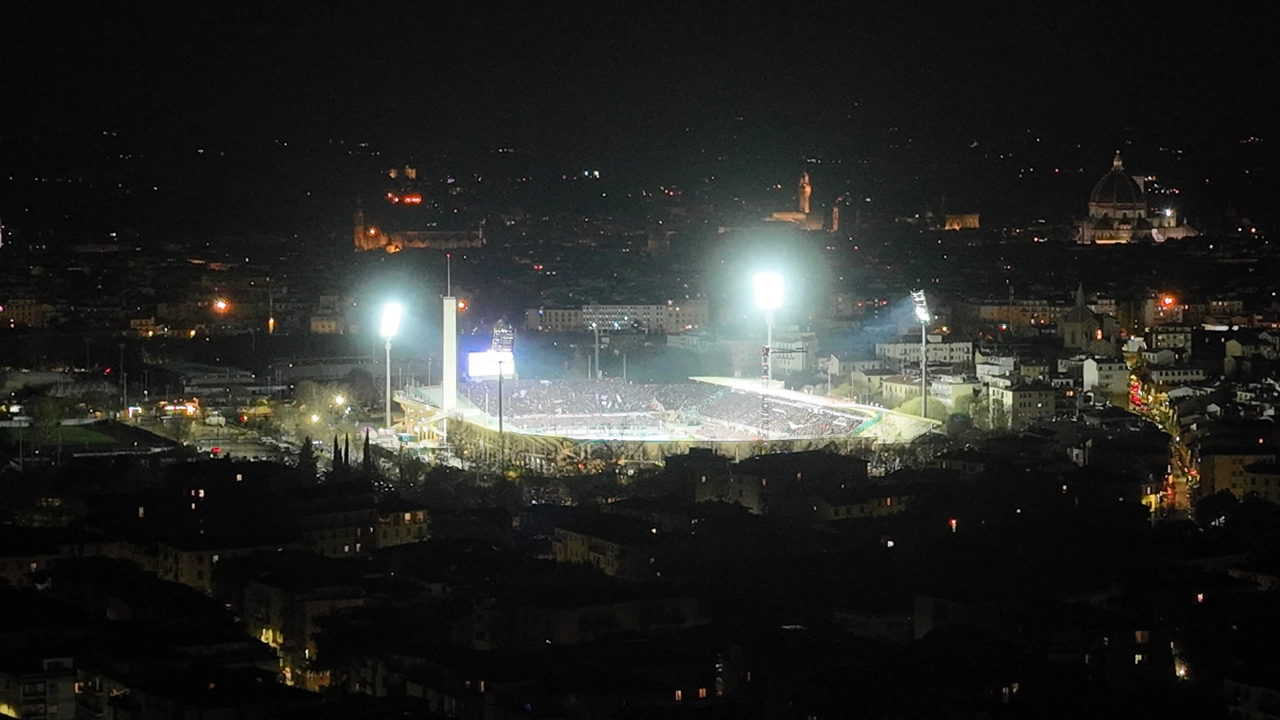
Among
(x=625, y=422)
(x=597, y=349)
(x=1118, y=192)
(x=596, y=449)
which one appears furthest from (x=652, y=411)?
(x=1118, y=192)

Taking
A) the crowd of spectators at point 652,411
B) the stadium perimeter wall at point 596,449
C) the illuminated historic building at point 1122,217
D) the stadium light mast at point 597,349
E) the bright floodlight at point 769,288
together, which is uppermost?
the illuminated historic building at point 1122,217

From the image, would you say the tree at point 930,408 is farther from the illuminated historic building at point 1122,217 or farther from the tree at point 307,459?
the illuminated historic building at point 1122,217

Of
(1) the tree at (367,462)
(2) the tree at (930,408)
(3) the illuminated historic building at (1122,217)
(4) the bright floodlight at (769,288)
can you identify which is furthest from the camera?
(3) the illuminated historic building at (1122,217)

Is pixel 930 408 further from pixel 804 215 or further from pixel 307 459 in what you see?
pixel 804 215

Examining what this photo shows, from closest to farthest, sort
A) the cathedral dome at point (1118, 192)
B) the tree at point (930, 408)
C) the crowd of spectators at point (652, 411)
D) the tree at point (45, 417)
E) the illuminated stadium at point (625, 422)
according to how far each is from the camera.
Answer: the illuminated stadium at point (625, 422)
the tree at point (45, 417)
the crowd of spectators at point (652, 411)
the tree at point (930, 408)
the cathedral dome at point (1118, 192)

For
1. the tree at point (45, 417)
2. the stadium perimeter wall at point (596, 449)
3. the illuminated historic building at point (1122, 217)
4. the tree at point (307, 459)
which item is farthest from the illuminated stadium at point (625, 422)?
the illuminated historic building at point (1122, 217)

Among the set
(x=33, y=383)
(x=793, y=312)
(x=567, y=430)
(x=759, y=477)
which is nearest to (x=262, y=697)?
(x=759, y=477)

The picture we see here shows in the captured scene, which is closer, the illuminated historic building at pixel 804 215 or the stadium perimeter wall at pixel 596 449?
the stadium perimeter wall at pixel 596 449
